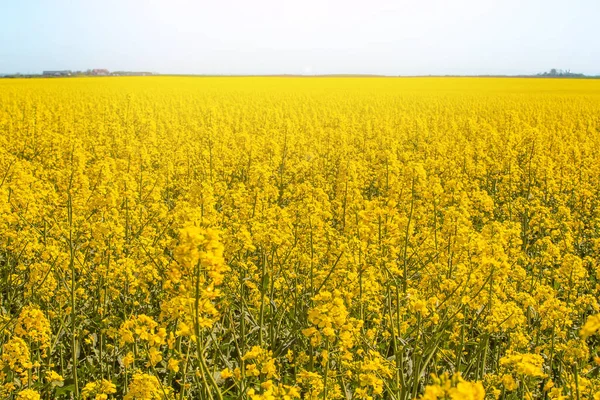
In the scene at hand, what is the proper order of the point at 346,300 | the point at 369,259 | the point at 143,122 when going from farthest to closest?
the point at 143,122 < the point at 369,259 < the point at 346,300

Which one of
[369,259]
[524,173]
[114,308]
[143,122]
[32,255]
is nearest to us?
[369,259]

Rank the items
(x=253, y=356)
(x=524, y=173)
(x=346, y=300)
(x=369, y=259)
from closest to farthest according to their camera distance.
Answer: (x=253, y=356), (x=346, y=300), (x=369, y=259), (x=524, y=173)

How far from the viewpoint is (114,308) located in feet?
16.3

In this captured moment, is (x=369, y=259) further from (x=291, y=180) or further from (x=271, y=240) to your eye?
(x=291, y=180)

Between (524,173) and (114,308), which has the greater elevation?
(524,173)

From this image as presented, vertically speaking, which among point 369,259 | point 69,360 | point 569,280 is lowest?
point 69,360

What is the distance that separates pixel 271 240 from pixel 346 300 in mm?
780

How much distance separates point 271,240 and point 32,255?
6.57 ft

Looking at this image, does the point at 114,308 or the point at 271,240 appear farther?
the point at 114,308

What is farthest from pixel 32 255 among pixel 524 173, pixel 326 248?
pixel 524 173

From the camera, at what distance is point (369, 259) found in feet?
13.4

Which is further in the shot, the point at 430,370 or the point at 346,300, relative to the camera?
the point at 430,370

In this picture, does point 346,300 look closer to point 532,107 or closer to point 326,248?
point 326,248

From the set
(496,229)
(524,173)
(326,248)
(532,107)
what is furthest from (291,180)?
(532,107)
